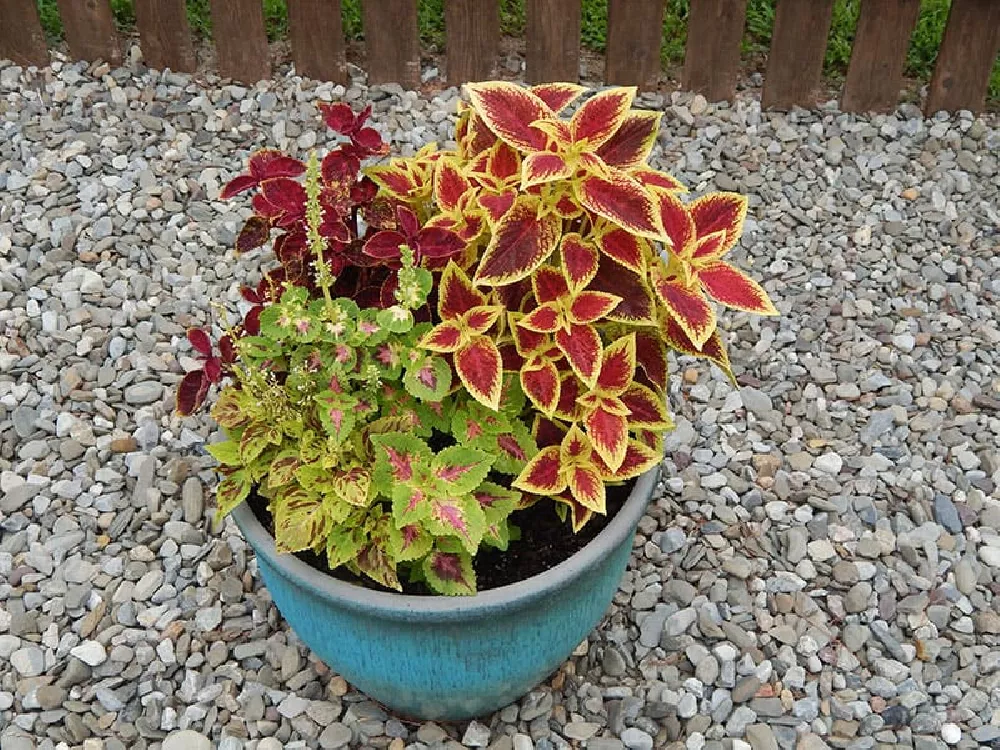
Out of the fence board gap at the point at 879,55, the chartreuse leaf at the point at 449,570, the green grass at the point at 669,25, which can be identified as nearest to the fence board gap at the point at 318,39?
the green grass at the point at 669,25

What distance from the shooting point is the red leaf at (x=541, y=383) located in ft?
4.87

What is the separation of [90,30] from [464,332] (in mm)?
2156

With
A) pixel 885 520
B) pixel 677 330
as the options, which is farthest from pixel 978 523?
pixel 677 330

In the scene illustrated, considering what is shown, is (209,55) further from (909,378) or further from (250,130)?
(909,378)

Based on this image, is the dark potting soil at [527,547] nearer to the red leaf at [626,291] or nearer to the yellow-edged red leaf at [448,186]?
the red leaf at [626,291]

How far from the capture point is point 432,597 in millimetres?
1448

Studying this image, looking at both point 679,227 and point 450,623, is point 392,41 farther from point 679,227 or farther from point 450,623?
point 450,623

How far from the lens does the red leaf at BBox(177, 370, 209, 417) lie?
150 centimetres

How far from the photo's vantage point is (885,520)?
212cm

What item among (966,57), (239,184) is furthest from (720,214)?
(966,57)

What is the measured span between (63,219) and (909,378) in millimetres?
1995

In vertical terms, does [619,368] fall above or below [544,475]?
above

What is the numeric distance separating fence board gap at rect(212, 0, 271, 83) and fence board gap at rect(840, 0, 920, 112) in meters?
1.61

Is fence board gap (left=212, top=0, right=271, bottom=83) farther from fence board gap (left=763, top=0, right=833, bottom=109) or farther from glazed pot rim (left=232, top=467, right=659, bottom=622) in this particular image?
glazed pot rim (left=232, top=467, right=659, bottom=622)
